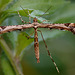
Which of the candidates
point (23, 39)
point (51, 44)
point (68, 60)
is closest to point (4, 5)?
point (23, 39)

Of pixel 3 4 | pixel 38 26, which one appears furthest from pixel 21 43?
pixel 3 4

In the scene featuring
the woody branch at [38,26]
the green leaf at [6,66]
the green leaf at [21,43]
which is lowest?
the green leaf at [6,66]

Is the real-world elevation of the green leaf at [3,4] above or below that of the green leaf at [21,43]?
above

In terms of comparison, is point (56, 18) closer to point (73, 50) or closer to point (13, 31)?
point (13, 31)

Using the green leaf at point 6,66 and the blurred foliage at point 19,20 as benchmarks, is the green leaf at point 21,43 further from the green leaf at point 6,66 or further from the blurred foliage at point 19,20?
the green leaf at point 6,66

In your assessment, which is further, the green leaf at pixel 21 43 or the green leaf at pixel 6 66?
the green leaf at pixel 21 43

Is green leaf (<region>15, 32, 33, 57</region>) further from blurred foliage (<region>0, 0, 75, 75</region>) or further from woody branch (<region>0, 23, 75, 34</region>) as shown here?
woody branch (<region>0, 23, 75, 34</region>)

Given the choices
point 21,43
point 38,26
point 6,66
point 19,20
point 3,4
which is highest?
point 3,4

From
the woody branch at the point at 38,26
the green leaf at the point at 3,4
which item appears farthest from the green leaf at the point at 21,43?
the green leaf at the point at 3,4

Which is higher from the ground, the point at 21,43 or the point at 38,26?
the point at 38,26

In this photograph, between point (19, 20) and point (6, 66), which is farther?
point (19, 20)

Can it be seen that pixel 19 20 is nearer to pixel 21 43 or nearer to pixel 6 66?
pixel 21 43
